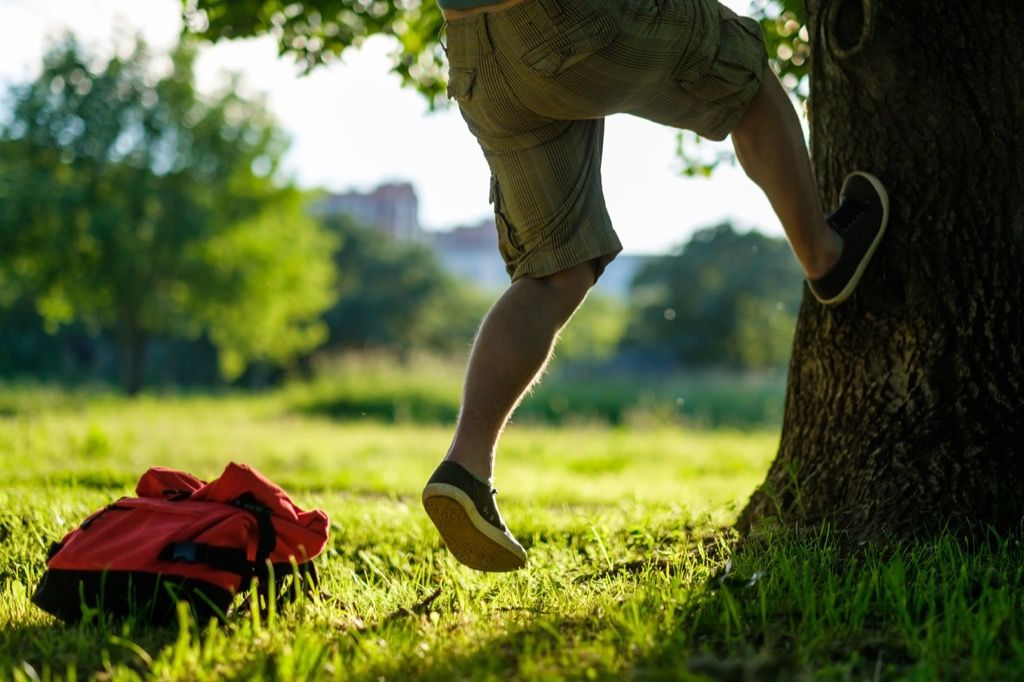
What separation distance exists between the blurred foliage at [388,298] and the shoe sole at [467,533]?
3807cm

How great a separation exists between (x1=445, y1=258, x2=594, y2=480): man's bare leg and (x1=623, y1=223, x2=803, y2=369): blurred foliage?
112 ft

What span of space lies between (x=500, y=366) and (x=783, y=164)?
920mm

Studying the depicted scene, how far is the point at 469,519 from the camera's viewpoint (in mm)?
2350

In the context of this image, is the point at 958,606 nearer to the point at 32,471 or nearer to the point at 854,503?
the point at 854,503

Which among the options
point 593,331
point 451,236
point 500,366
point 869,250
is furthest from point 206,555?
point 451,236

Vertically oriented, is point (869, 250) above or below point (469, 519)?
above

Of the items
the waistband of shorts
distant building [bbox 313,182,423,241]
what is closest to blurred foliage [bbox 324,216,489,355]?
distant building [bbox 313,182,423,241]

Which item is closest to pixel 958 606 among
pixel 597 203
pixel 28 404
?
pixel 597 203

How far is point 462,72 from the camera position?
2467mm

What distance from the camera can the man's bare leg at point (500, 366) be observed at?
2465 millimetres

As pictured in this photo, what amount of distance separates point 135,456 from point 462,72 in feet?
19.2

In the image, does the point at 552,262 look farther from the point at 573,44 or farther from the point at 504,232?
the point at 573,44

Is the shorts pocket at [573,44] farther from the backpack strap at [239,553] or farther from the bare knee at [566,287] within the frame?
the backpack strap at [239,553]

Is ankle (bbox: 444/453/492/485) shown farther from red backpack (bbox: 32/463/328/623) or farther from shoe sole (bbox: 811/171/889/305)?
shoe sole (bbox: 811/171/889/305)
